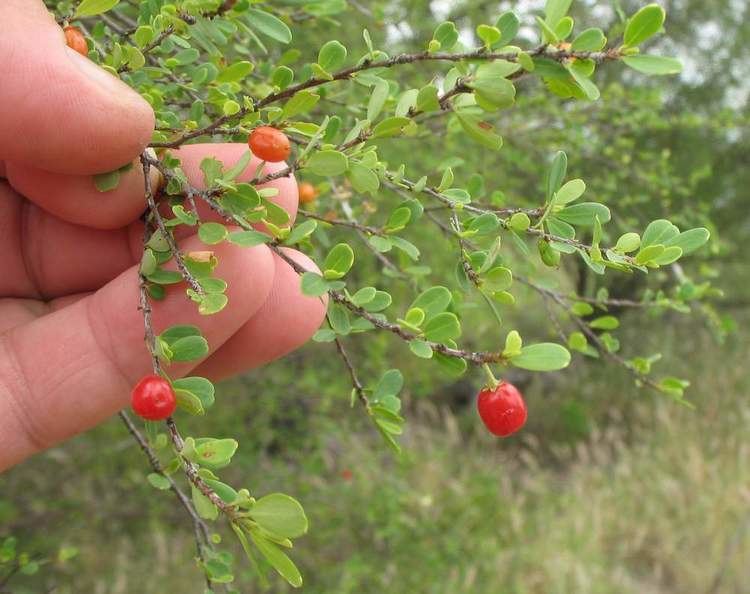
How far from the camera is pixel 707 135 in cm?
565

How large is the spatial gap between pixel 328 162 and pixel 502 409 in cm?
36

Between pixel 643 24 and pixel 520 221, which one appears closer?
pixel 643 24

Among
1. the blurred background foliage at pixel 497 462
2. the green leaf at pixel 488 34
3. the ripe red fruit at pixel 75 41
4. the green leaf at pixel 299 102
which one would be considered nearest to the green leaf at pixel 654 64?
the green leaf at pixel 488 34

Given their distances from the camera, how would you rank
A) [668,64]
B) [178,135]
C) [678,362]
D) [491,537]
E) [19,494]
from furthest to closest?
[678,362]
[491,537]
[19,494]
[178,135]
[668,64]

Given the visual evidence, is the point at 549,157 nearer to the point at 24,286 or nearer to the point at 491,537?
the point at 24,286

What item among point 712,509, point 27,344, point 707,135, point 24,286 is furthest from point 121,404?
point 707,135

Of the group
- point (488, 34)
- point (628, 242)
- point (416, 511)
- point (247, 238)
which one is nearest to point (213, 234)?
point (247, 238)

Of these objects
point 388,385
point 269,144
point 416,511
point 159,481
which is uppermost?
point 269,144

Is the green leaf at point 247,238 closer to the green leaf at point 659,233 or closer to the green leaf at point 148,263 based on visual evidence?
the green leaf at point 148,263

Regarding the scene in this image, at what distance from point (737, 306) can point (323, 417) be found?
4.43 m

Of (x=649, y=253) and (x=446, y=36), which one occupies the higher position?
(x=446, y=36)

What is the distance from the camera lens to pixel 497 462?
5234mm

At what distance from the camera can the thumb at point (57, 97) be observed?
869mm

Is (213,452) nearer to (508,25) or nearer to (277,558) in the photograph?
(277,558)
